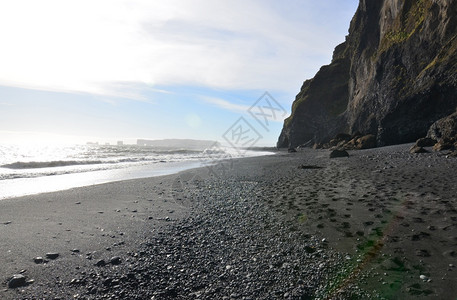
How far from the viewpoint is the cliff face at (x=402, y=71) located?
2902 centimetres

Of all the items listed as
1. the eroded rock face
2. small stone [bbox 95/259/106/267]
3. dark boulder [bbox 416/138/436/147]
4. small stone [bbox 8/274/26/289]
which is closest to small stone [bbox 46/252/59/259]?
small stone [bbox 8/274/26/289]

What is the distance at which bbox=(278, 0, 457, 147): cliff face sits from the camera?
29016 millimetres

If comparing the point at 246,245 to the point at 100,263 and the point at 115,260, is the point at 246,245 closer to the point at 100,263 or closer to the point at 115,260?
the point at 115,260

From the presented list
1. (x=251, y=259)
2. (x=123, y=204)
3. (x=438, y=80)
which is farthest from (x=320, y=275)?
(x=438, y=80)

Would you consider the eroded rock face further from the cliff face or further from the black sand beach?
the black sand beach

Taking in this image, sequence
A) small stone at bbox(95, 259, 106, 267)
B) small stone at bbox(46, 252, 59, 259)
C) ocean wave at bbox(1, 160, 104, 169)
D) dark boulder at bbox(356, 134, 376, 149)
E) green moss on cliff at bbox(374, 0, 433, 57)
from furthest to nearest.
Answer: dark boulder at bbox(356, 134, 376, 149)
green moss on cliff at bbox(374, 0, 433, 57)
ocean wave at bbox(1, 160, 104, 169)
small stone at bbox(46, 252, 59, 259)
small stone at bbox(95, 259, 106, 267)

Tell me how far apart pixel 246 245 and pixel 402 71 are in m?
41.2

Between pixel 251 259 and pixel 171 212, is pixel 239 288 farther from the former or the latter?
pixel 171 212

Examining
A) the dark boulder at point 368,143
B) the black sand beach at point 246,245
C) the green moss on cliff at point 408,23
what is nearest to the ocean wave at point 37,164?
the black sand beach at point 246,245

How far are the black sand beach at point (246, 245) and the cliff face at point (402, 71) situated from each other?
23671 millimetres

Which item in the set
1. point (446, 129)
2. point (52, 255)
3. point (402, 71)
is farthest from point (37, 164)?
point (402, 71)

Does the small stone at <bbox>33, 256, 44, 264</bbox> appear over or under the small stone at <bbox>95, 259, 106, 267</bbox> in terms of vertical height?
over

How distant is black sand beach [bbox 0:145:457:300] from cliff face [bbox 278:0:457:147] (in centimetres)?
2367

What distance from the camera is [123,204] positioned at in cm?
1162
